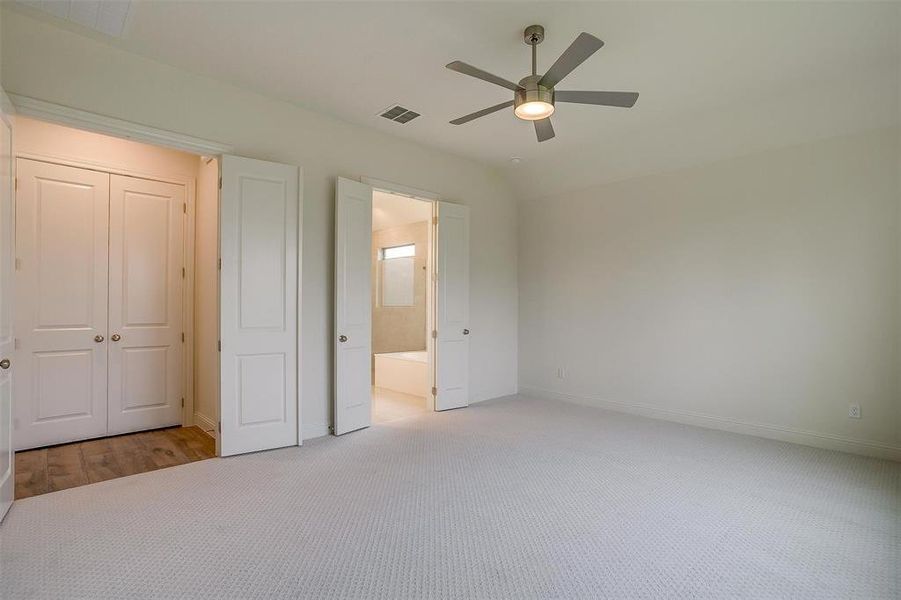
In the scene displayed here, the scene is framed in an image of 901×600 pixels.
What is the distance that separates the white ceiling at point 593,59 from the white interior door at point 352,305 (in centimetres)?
89

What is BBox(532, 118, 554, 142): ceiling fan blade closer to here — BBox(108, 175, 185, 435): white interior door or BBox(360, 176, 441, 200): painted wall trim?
BBox(360, 176, 441, 200): painted wall trim

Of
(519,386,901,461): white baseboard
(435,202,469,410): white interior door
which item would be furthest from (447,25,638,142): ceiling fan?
(519,386,901,461): white baseboard

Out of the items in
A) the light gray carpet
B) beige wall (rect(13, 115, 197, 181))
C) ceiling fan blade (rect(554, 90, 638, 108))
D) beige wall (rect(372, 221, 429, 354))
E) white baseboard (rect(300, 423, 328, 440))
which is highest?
beige wall (rect(13, 115, 197, 181))

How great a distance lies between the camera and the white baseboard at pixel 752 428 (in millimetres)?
3725

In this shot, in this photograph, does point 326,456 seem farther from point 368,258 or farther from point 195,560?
point 368,258

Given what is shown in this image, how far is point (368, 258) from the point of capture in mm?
4551

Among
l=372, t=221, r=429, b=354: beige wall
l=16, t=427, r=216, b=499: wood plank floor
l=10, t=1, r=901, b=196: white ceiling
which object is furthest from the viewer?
l=372, t=221, r=429, b=354: beige wall

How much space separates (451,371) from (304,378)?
186 cm

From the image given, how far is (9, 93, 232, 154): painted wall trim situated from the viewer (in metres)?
2.86

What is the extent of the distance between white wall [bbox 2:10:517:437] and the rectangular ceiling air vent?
0.41 metres

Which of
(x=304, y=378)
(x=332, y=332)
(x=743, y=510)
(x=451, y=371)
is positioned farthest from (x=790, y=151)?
(x=304, y=378)

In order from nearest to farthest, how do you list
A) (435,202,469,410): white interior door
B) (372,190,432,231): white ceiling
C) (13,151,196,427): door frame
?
(13,151,196,427): door frame
(435,202,469,410): white interior door
(372,190,432,231): white ceiling

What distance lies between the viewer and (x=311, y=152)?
13.9 feet

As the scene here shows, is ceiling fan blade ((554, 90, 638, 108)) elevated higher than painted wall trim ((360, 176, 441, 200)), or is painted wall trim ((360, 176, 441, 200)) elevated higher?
ceiling fan blade ((554, 90, 638, 108))
